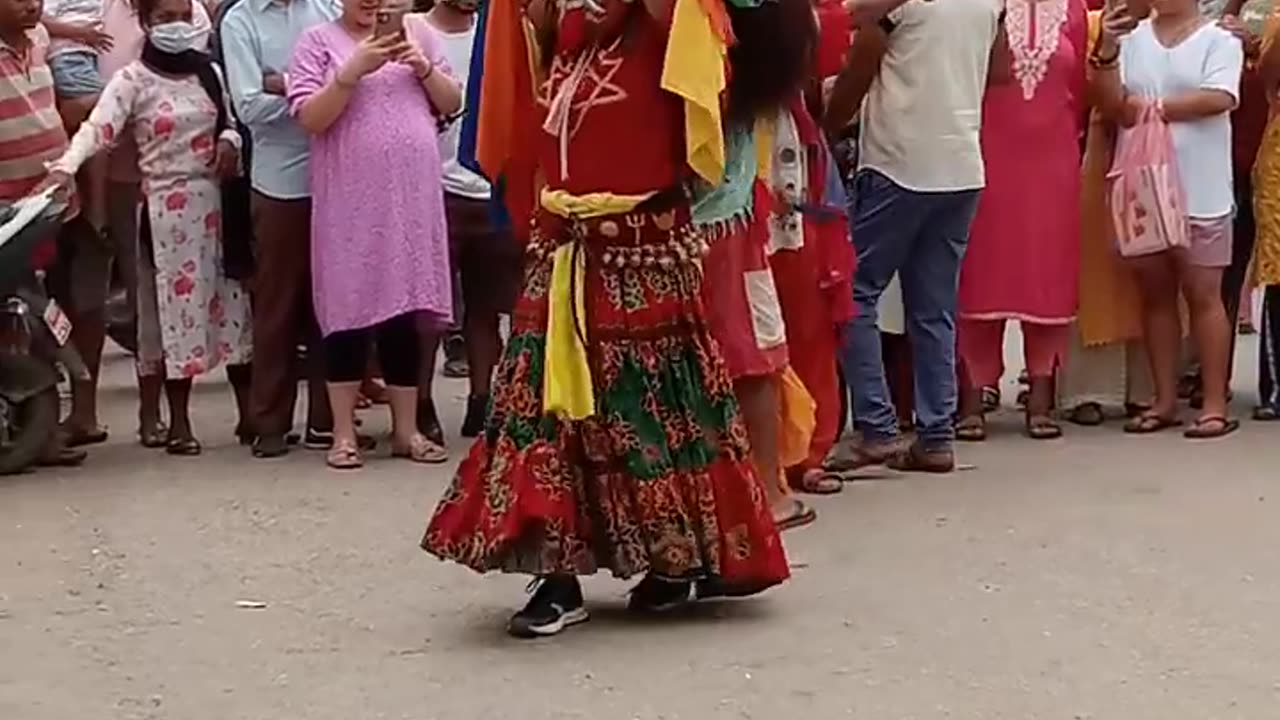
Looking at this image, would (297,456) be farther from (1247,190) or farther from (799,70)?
(1247,190)

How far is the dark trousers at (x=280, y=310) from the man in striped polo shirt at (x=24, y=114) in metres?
0.72

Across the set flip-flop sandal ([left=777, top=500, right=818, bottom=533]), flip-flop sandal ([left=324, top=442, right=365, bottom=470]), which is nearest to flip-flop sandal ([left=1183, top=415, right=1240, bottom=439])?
flip-flop sandal ([left=777, top=500, right=818, bottom=533])

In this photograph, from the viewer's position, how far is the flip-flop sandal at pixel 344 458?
807cm

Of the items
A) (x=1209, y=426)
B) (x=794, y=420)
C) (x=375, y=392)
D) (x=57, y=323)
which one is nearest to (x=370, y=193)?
(x=57, y=323)

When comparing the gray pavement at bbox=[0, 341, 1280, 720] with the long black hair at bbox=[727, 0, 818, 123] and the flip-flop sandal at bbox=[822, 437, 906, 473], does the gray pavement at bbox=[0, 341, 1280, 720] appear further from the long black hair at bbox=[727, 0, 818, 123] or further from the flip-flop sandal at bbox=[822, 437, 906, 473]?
the long black hair at bbox=[727, 0, 818, 123]

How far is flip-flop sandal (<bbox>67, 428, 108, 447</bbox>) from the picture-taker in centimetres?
856

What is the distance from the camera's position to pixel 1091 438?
865cm

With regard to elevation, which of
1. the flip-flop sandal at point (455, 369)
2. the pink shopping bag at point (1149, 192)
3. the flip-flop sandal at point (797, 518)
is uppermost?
the pink shopping bag at point (1149, 192)

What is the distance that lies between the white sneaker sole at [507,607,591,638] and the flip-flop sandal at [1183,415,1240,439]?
3642 millimetres

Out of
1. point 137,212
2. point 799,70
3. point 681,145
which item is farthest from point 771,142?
point 137,212

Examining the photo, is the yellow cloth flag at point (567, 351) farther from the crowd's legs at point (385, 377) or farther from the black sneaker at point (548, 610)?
the crowd's legs at point (385, 377)

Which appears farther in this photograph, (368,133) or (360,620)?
(368,133)

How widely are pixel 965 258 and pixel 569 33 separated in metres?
3.32

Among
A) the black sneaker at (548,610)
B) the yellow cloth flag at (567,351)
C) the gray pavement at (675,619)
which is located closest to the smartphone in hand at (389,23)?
the gray pavement at (675,619)
